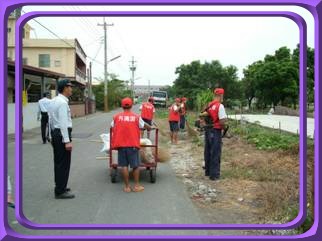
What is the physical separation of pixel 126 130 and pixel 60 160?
4.13ft

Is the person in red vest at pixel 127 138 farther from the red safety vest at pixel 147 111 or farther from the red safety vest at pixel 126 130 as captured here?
the red safety vest at pixel 147 111

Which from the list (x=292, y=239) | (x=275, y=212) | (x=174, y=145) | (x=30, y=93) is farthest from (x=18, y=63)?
(x=30, y=93)

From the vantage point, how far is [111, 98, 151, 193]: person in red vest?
756 centimetres

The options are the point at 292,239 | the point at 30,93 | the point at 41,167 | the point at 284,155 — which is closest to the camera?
the point at 292,239

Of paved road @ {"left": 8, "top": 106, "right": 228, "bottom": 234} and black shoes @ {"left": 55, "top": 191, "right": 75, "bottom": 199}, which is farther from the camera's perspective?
black shoes @ {"left": 55, "top": 191, "right": 75, "bottom": 199}

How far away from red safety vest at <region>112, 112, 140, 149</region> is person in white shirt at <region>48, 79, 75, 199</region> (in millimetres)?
947

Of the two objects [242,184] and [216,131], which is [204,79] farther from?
[242,184]

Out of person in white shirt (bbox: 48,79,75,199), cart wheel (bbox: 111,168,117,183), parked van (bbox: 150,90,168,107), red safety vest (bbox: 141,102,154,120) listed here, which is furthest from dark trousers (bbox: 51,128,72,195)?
parked van (bbox: 150,90,168,107)

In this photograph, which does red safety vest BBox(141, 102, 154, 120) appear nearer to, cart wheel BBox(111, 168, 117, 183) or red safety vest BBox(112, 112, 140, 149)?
cart wheel BBox(111, 168, 117, 183)

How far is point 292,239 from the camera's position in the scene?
3.33 metres

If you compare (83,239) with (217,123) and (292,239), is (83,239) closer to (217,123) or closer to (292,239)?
(292,239)

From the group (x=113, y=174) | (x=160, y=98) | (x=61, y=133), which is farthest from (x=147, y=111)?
(x=160, y=98)

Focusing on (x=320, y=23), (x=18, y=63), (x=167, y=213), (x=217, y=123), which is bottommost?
(x=167, y=213)

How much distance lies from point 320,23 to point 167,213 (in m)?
3.82
